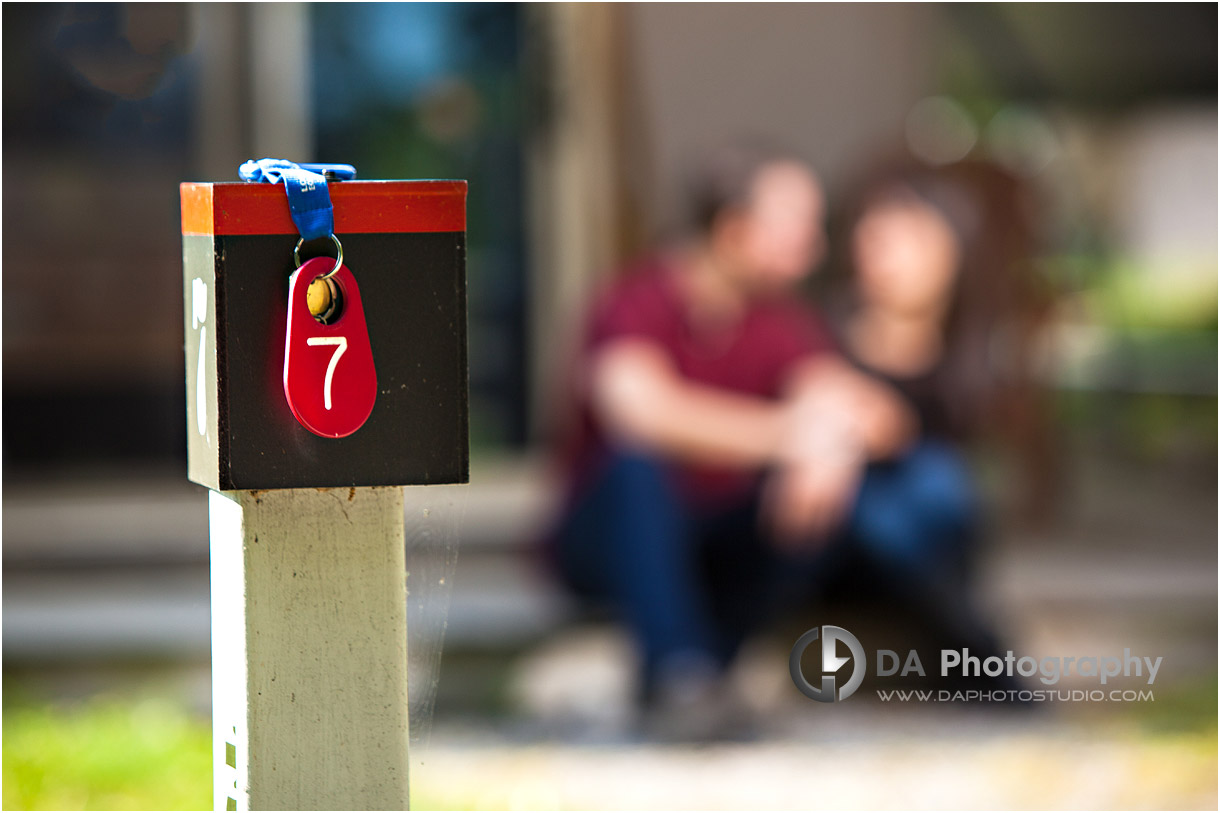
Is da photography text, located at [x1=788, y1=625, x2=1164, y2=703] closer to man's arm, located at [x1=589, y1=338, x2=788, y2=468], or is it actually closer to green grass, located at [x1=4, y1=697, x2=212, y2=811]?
man's arm, located at [x1=589, y1=338, x2=788, y2=468]

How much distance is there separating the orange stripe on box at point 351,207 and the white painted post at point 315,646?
0.23 m

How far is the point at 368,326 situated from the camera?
1287 mm

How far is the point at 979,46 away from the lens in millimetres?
7031

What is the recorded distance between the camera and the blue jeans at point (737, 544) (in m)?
3.56

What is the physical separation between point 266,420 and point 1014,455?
15.4 feet

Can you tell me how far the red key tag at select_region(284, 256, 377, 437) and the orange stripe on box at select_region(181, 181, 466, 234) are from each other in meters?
0.05

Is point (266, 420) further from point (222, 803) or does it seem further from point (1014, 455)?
point (1014, 455)

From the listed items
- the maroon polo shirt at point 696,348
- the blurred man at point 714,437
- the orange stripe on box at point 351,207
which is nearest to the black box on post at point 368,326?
the orange stripe on box at point 351,207

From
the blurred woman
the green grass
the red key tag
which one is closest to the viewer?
the red key tag

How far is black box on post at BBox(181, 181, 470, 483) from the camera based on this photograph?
4.12ft

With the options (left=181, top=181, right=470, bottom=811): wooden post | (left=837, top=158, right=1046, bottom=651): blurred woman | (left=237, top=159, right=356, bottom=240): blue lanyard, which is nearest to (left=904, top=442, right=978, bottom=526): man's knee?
(left=837, top=158, right=1046, bottom=651): blurred woman

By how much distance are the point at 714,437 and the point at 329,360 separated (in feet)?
8.29

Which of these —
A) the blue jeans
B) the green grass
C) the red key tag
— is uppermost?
the red key tag

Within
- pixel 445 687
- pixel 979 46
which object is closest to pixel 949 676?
pixel 445 687
